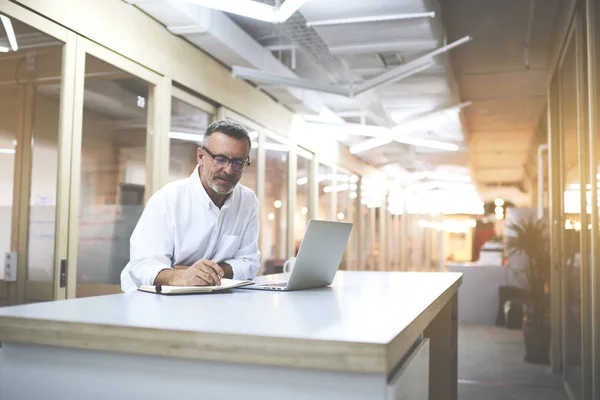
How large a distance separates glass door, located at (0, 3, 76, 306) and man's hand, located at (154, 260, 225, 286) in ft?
5.82

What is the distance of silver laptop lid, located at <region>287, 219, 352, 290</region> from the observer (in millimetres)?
2055

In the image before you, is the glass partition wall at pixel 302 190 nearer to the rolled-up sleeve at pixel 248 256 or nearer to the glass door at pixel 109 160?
the glass door at pixel 109 160

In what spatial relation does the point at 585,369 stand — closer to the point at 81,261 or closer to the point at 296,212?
the point at 81,261

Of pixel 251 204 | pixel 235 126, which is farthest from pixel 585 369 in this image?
pixel 235 126

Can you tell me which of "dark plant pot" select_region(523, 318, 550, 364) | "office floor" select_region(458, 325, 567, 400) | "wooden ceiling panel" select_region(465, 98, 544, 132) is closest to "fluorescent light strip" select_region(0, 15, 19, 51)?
"office floor" select_region(458, 325, 567, 400)

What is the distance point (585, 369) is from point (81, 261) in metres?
3.45

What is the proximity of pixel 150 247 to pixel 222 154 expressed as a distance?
0.47 metres

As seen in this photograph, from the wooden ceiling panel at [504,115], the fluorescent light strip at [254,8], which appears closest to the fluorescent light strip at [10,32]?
the fluorescent light strip at [254,8]

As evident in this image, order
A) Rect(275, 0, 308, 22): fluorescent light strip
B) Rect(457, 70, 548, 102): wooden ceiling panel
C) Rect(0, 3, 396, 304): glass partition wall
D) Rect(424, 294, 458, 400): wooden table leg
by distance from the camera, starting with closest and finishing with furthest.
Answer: Rect(424, 294, 458, 400): wooden table leg
Rect(0, 3, 396, 304): glass partition wall
Rect(275, 0, 308, 22): fluorescent light strip
Rect(457, 70, 548, 102): wooden ceiling panel

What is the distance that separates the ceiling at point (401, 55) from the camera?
4.61m

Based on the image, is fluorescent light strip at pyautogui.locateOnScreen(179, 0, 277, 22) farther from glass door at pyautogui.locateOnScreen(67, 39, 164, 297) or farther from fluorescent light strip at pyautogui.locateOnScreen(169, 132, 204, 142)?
fluorescent light strip at pyautogui.locateOnScreen(169, 132, 204, 142)

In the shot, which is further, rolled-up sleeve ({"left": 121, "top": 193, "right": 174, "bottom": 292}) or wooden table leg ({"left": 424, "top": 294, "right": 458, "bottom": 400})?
wooden table leg ({"left": 424, "top": 294, "right": 458, "bottom": 400})

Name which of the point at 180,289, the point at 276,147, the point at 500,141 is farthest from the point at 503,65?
the point at 180,289

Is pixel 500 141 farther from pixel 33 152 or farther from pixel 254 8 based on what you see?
pixel 33 152
